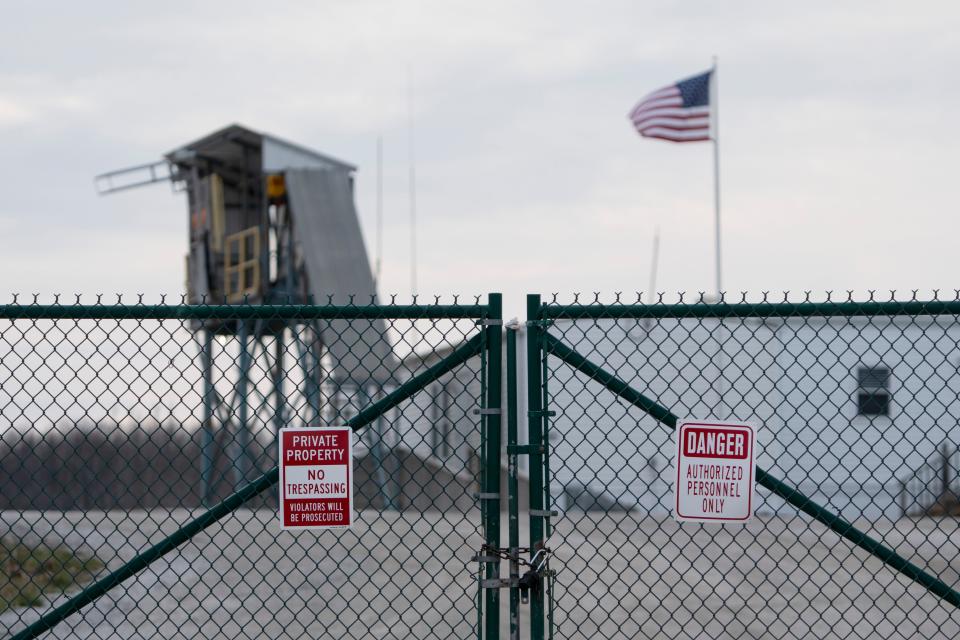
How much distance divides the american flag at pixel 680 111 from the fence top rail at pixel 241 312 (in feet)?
56.3

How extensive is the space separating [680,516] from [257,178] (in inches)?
765

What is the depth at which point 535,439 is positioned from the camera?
4703mm

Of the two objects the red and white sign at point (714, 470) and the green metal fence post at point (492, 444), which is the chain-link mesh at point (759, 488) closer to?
the green metal fence post at point (492, 444)

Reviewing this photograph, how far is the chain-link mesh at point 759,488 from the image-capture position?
6.31m

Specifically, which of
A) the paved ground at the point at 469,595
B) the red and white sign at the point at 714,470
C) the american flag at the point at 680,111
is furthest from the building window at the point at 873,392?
the american flag at the point at 680,111

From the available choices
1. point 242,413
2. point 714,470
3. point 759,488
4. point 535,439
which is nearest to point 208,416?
point 535,439

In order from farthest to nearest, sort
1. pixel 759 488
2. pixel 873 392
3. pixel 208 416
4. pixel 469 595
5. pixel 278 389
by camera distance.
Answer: pixel 759 488 → pixel 873 392 → pixel 469 595 → pixel 278 389 → pixel 208 416

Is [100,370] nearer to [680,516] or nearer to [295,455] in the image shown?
[295,455]

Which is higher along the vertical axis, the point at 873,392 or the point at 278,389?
the point at 278,389

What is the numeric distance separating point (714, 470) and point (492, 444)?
0.91m

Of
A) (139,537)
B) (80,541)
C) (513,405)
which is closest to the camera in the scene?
(513,405)

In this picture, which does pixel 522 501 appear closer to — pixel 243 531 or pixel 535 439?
pixel 243 531

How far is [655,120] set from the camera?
2133 cm

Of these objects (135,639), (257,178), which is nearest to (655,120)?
(257,178)
